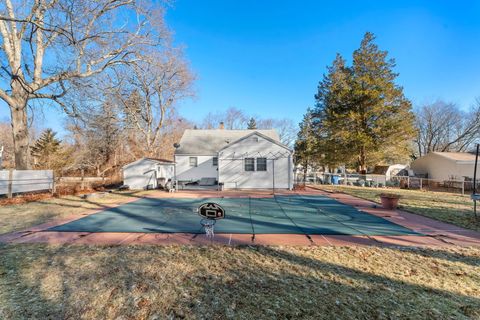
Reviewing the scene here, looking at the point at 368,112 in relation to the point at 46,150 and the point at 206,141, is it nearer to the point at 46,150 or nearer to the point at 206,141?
the point at 206,141

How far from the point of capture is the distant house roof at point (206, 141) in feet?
70.2

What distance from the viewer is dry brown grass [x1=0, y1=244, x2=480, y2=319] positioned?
2738 mm

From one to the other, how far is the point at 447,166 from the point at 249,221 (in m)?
23.7

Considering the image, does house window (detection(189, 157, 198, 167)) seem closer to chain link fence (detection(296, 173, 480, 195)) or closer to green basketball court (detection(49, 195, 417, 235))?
chain link fence (detection(296, 173, 480, 195))

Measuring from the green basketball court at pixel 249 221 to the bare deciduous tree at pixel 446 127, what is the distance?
3233 cm

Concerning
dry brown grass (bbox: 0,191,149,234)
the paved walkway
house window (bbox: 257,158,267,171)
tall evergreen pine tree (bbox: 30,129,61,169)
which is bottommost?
the paved walkway

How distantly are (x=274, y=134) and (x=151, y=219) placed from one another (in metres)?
17.7

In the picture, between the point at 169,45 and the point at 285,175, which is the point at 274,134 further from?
the point at 169,45

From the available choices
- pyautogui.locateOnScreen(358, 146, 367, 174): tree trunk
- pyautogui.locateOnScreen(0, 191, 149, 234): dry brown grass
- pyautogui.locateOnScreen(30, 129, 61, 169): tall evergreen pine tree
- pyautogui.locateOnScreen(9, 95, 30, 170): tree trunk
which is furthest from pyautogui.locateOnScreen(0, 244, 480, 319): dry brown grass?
pyautogui.locateOnScreen(30, 129, 61, 169): tall evergreen pine tree

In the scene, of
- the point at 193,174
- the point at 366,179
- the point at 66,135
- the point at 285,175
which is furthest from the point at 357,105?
the point at 66,135

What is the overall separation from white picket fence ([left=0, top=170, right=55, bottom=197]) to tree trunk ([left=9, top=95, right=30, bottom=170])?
87 centimetres

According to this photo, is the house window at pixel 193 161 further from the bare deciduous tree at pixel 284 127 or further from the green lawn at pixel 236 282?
the bare deciduous tree at pixel 284 127

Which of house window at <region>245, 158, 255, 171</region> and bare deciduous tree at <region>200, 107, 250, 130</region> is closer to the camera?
house window at <region>245, 158, 255, 171</region>

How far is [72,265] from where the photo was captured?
3.98m
